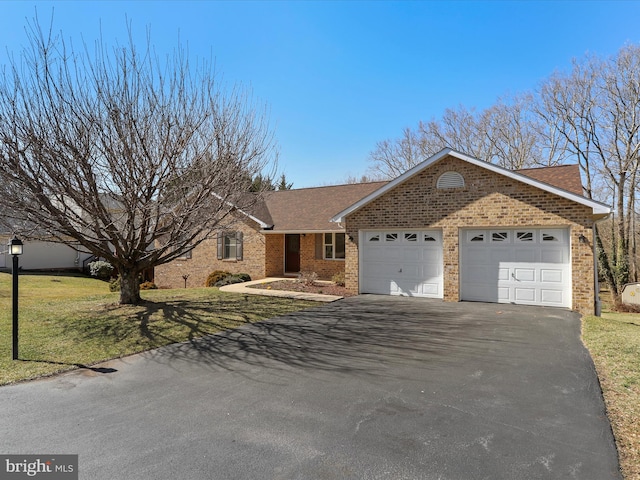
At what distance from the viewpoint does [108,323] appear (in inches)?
356

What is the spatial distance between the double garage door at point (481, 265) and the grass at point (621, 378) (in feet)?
6.61

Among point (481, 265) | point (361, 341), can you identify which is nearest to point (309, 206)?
point (481, 265)

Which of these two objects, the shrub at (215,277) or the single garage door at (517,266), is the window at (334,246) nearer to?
the shrub at (215,277)

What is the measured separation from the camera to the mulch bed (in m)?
14.3

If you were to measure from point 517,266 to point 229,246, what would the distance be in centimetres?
1313

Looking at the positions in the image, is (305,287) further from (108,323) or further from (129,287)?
(108,323)

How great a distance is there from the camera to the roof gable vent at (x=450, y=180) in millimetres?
12398

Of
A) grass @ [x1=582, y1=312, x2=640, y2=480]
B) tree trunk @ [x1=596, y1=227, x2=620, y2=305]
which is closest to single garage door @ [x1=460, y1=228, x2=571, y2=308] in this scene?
grass @ [x1=582, y1=312, x2=640, y2=480]

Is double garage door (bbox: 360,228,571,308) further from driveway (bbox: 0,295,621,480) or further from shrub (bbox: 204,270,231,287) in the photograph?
shrub (bbox: 204,270,231,287)

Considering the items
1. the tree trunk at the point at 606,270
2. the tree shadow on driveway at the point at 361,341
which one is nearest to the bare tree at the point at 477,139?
the tree trunk at the point at 606,270

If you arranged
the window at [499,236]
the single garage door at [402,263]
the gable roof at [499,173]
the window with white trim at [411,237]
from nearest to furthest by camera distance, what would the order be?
the gable roof at [499,173], the window at [499,236], the single garage door at [402,263], the window with white trim at [411,237]

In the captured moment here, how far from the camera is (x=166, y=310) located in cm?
1060

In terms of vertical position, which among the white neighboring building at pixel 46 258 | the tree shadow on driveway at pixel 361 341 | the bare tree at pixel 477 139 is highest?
the bare tree at pixel 477 139

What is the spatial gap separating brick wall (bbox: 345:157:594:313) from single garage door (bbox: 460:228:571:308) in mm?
303
